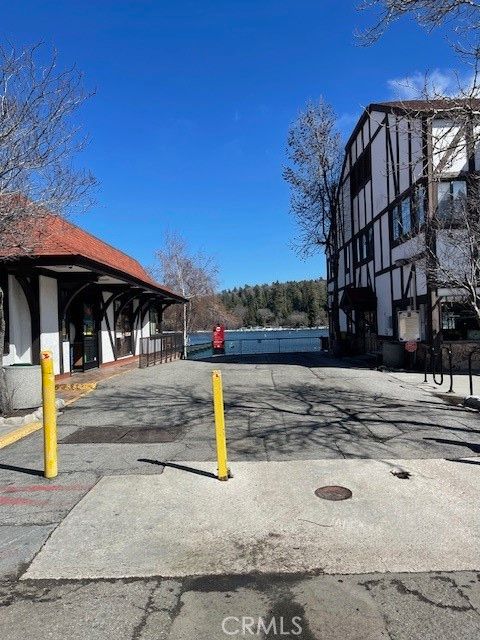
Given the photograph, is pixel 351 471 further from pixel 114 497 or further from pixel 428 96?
pixel 428 96

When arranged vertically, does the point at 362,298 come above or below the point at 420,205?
below

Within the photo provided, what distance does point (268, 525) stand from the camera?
4496 millimetres

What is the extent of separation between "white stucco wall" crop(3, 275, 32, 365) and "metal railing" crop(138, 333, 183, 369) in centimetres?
674

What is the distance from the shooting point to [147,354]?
20.7m

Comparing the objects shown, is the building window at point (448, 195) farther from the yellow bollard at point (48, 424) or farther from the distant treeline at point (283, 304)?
the distant treeline at point (283, 304)

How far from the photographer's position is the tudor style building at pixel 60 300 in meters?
12.4

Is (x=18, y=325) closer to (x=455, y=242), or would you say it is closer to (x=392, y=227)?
(x=455, y=242)

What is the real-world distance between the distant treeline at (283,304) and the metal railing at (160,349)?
203 feet

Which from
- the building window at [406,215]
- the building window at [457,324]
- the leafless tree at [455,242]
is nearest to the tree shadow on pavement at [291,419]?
the leafless tree at [455,242]

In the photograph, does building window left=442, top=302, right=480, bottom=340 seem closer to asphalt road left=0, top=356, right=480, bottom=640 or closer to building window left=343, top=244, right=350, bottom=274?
asphalt road left=0, top=356, right=480, bottom=640

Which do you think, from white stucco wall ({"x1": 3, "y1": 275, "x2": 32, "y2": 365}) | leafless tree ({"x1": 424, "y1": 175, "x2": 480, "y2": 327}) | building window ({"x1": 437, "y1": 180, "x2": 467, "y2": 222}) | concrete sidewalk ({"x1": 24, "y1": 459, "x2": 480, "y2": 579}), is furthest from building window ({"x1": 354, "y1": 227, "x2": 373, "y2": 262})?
concrete sidewalk ({"x1": 24, "y1": 459, "x2": 480, "y2": 579})

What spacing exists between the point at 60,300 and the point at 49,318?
0.93 m

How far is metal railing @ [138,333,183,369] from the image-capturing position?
2075 centimetres

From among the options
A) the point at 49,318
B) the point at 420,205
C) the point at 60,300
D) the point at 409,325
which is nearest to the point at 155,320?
the point at 60,300
